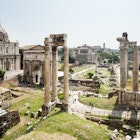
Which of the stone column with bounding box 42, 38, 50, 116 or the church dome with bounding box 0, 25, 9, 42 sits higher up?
the church dome with bounding box 0, 25, 9, 42

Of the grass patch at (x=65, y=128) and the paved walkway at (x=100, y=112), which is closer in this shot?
the grass patch at (x=65, y=128)

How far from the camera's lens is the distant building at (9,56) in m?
56.7

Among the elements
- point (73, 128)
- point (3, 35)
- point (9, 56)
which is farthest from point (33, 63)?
point (73, 128)

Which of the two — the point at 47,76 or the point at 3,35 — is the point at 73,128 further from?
the point at 3,35

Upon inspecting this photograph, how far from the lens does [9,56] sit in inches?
2309

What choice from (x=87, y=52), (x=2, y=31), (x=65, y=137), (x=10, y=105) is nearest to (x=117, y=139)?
(x=65, y=137)

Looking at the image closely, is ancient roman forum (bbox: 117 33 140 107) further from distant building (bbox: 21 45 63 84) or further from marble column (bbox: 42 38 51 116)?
distant building (bbox: 21 45 63 84)

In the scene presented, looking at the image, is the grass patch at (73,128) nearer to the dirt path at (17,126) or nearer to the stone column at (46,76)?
the stone column at (46,76)

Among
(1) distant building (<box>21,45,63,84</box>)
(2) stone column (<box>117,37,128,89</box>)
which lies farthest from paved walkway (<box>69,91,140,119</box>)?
(1) distant building (<box>21,45,63,84</box>)

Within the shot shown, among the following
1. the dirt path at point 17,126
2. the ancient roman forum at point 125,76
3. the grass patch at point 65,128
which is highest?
Result: the ancient roman forum at point 125,76

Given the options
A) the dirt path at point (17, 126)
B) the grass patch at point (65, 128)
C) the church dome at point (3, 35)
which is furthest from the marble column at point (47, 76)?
the church dome at point (3, 35)

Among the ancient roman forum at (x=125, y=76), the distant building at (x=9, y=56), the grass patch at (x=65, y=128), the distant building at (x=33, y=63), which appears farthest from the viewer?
the distant building at (x=9, y=56)

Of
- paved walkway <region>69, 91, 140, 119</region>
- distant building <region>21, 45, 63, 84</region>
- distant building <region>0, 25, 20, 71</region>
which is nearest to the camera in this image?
paved walkway <region>69, 91, 140, 119</region>

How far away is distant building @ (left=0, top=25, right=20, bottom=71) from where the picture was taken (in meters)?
56.7
